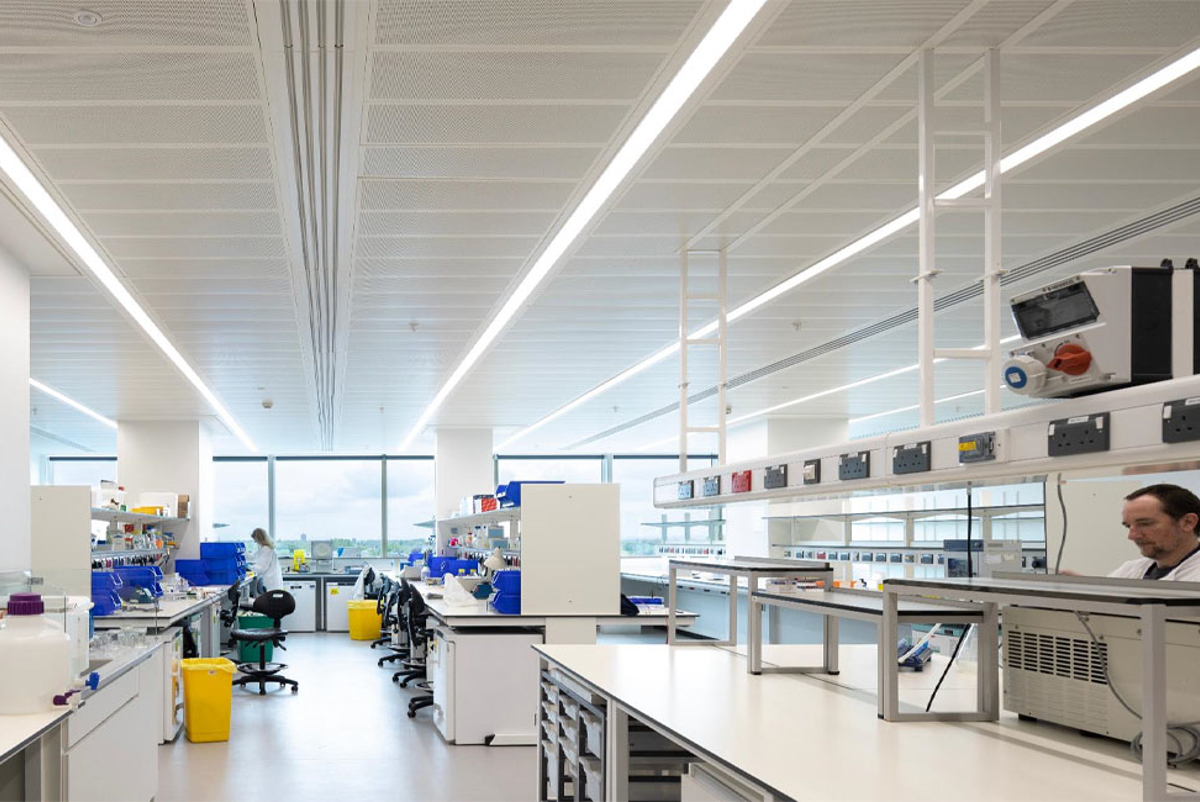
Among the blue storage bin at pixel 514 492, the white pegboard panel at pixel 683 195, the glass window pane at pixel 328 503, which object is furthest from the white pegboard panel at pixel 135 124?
the glass window pane at pixel 328 503

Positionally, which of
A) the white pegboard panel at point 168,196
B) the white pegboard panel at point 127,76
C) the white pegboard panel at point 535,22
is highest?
the white pegboard panel at point 535,22

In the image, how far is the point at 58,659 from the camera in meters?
3.78

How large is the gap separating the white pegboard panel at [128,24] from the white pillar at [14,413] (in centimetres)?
263

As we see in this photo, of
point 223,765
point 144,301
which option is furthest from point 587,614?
point 144,301

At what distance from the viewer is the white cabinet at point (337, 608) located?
15711 millimetres

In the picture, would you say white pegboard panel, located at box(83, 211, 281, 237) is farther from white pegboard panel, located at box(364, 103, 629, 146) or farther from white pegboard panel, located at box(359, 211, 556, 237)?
white pegboard panel, located at box(364, 103, 629, 146)

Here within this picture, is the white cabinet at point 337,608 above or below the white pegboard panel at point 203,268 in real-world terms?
below

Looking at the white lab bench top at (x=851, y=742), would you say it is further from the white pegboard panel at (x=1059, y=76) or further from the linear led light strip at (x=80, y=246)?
the linear led light strip at (x=80, y=246)

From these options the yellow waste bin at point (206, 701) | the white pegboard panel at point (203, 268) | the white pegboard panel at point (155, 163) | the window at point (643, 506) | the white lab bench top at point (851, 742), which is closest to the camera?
the white lab bench top at point (851, 742)

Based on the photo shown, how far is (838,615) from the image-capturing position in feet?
11.9

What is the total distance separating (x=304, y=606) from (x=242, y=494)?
3.27 m

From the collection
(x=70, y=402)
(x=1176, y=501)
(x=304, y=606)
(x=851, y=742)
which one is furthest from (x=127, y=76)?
(x=304, y=606)

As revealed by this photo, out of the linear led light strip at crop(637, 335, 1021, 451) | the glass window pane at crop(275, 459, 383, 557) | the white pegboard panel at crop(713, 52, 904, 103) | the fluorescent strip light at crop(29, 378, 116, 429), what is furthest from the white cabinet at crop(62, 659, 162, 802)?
the glass window pane at crop(275, 459, 383, 557)

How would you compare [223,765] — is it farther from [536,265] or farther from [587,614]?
[536,265]
